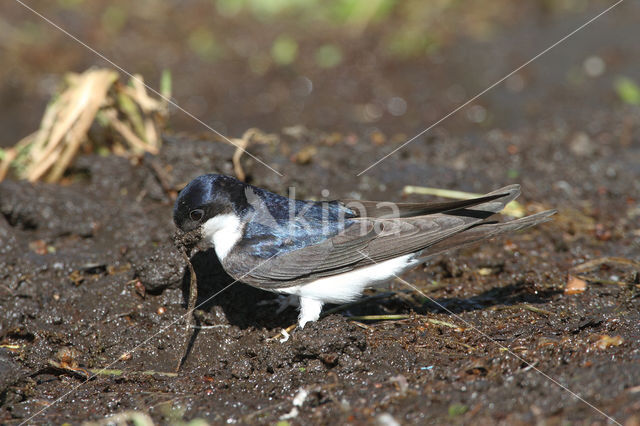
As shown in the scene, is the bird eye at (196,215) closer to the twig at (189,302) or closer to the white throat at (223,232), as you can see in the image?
the white throat at (223,232)

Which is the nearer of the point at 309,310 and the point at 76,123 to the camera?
the point at 309,310

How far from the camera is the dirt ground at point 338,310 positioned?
122 inches

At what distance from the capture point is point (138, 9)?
31.3 feet

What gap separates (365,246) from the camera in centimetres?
396

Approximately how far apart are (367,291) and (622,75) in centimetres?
542

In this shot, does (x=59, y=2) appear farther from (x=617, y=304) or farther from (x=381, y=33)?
(x=617, y=304)

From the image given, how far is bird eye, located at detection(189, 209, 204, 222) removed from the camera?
3.82 meters

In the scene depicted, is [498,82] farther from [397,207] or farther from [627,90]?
[397,207]

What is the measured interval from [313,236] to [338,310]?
2.13 ft

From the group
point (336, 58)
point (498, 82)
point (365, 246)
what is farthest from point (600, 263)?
point (336, 58)

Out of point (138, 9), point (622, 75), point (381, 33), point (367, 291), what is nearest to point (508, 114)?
point (622, 75)

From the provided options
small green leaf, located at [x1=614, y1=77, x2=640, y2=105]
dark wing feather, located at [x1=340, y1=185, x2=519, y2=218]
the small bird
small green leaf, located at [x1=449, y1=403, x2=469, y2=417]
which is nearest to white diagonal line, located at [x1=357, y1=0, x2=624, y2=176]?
small green leaf, located at [x1=614, y1=77, x2=640, y2=105]

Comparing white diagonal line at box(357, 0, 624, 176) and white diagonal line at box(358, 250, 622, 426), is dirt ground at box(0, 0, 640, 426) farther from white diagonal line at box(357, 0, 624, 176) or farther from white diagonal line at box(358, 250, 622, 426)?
white diagonal line at box(357, 0, 624, 176)

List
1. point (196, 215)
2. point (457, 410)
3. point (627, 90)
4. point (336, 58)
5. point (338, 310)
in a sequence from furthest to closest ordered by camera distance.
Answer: point (336, 58) < point (627, 90) < point (338, 310) < point (196, 215) < point (457, 410)
